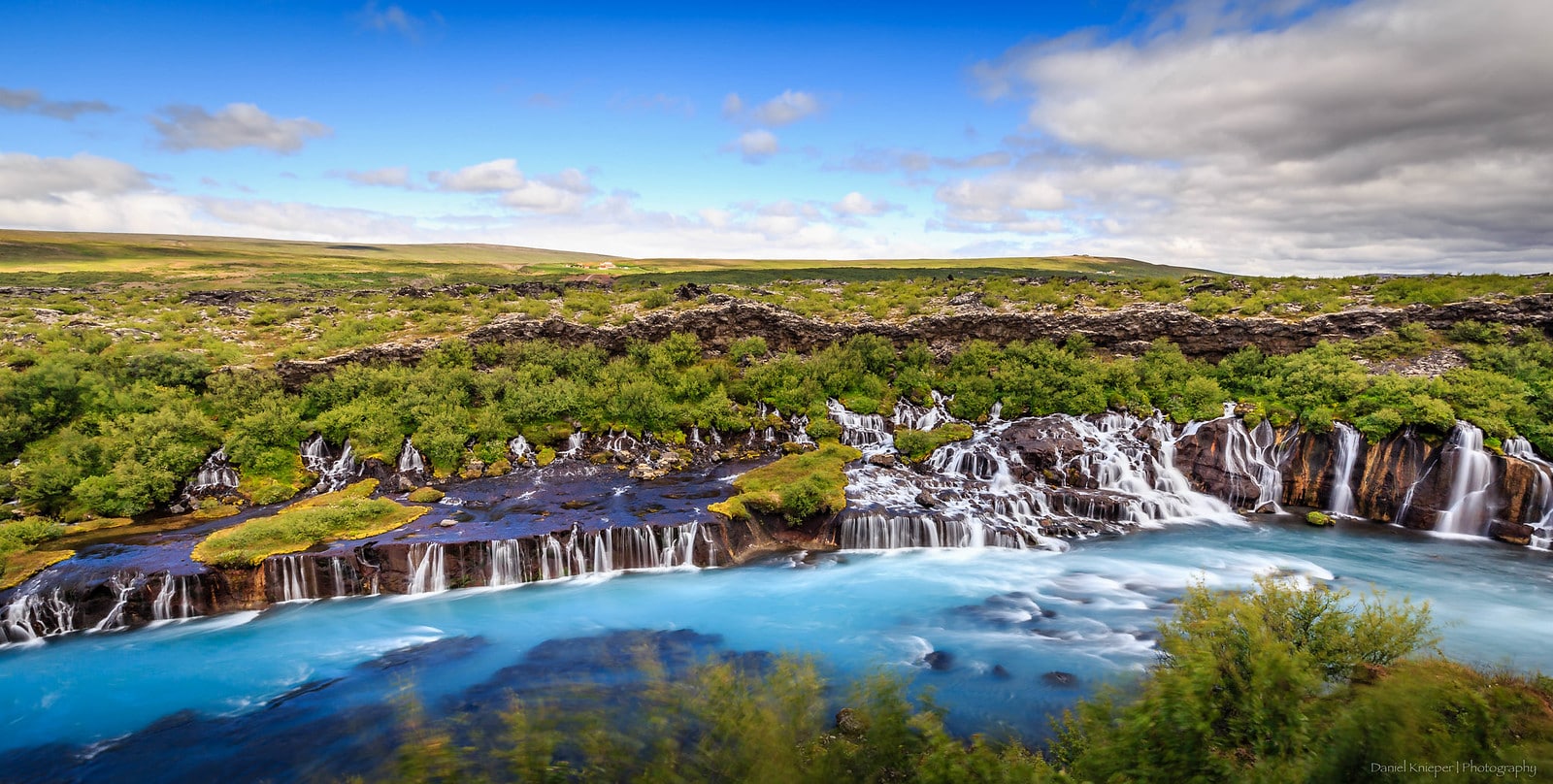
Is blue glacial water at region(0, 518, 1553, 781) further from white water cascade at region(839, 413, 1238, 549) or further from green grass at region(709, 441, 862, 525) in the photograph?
green grass at region(709, 441, 862, 525)

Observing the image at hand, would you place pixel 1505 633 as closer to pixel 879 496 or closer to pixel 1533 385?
pixel 1533 385

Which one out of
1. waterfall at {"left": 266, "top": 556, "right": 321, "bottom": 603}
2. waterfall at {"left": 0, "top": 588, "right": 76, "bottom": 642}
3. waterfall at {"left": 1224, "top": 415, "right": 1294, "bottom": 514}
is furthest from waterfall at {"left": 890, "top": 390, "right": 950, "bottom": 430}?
waterfall at {"left": 0, "top": 588, "right": 76, "bottom": 642}

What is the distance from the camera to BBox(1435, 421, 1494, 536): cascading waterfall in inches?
900

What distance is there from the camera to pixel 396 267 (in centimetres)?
11831

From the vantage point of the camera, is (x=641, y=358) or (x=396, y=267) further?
(x=396, y=267)

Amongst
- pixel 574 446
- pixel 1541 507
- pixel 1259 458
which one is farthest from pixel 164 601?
pixel 1541 507

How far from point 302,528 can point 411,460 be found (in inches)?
300

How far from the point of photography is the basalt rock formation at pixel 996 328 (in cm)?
3161

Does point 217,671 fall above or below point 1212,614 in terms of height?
below

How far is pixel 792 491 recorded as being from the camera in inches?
929

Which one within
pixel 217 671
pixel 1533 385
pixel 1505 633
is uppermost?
pixel 1533 385

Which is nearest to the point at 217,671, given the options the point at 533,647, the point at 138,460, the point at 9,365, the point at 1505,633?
the point at 533,647

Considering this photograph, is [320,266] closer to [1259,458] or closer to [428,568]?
[428,568]

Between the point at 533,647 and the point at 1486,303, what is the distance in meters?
46.9
